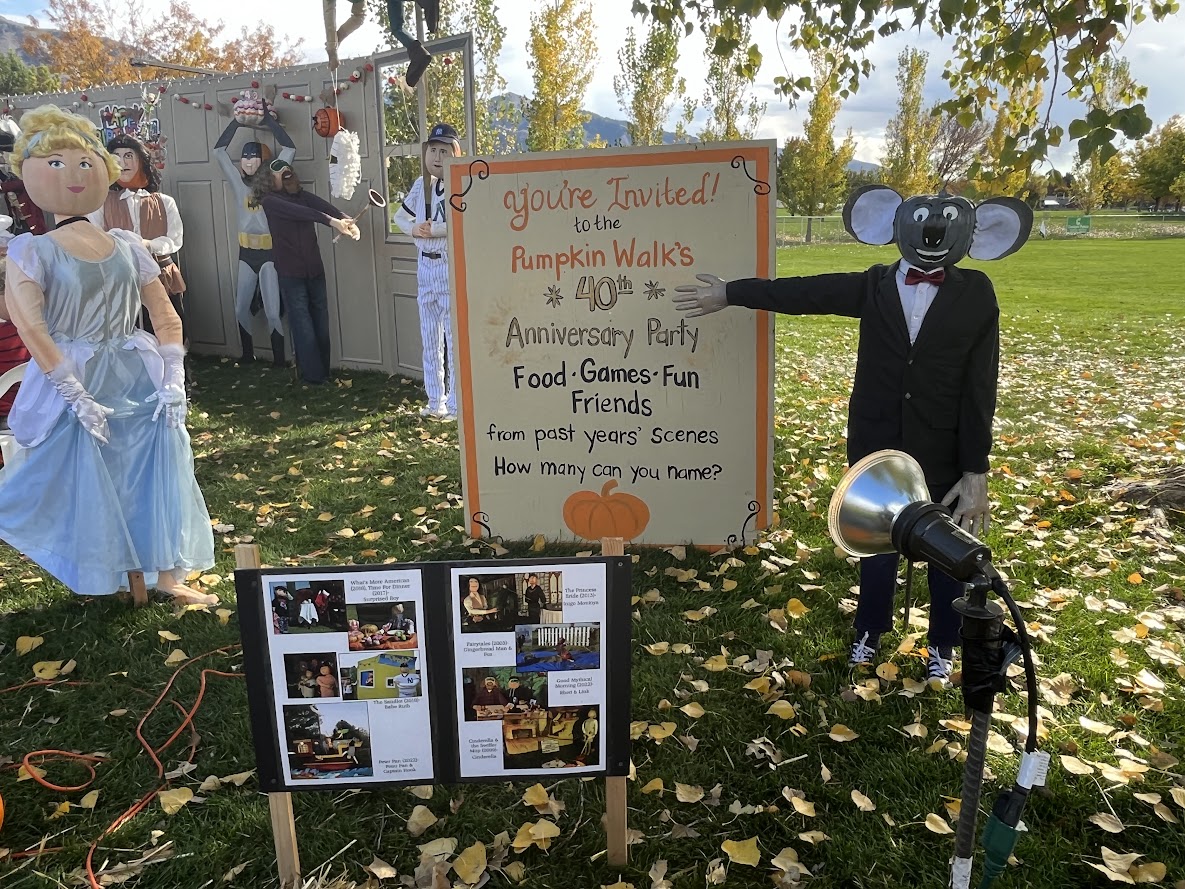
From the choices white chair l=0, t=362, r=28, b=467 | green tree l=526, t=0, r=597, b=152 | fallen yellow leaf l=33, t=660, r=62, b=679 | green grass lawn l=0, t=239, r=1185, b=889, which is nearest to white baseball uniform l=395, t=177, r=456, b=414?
green grass lawn l=0, t=239, r=1185, b=889

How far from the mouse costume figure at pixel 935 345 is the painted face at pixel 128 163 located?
21.3 feet

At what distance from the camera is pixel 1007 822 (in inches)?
62.7

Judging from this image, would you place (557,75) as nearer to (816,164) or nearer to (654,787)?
(816,164)

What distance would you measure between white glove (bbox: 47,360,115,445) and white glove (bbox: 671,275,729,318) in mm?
2458

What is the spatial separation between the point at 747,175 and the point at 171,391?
8.91 ft

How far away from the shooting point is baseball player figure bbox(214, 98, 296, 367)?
27.3 ft

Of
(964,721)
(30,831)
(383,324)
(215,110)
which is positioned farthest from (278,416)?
(964,721)

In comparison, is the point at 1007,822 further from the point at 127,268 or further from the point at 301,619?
the point at 127,268

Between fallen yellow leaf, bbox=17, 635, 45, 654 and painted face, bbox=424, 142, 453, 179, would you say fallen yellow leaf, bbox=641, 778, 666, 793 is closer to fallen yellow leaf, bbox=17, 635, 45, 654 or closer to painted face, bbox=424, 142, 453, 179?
fallen yellow leaf, bbox=17, 635, 45, 654

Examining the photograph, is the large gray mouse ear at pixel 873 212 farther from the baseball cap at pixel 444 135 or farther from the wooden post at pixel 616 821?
the baseball cap at pixel 444 135

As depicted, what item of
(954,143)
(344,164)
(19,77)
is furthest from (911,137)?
(19,77)

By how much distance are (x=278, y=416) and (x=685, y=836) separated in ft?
19.5

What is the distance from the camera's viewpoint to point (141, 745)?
2873mm

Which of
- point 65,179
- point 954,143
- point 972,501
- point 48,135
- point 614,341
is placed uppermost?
point 954,143
